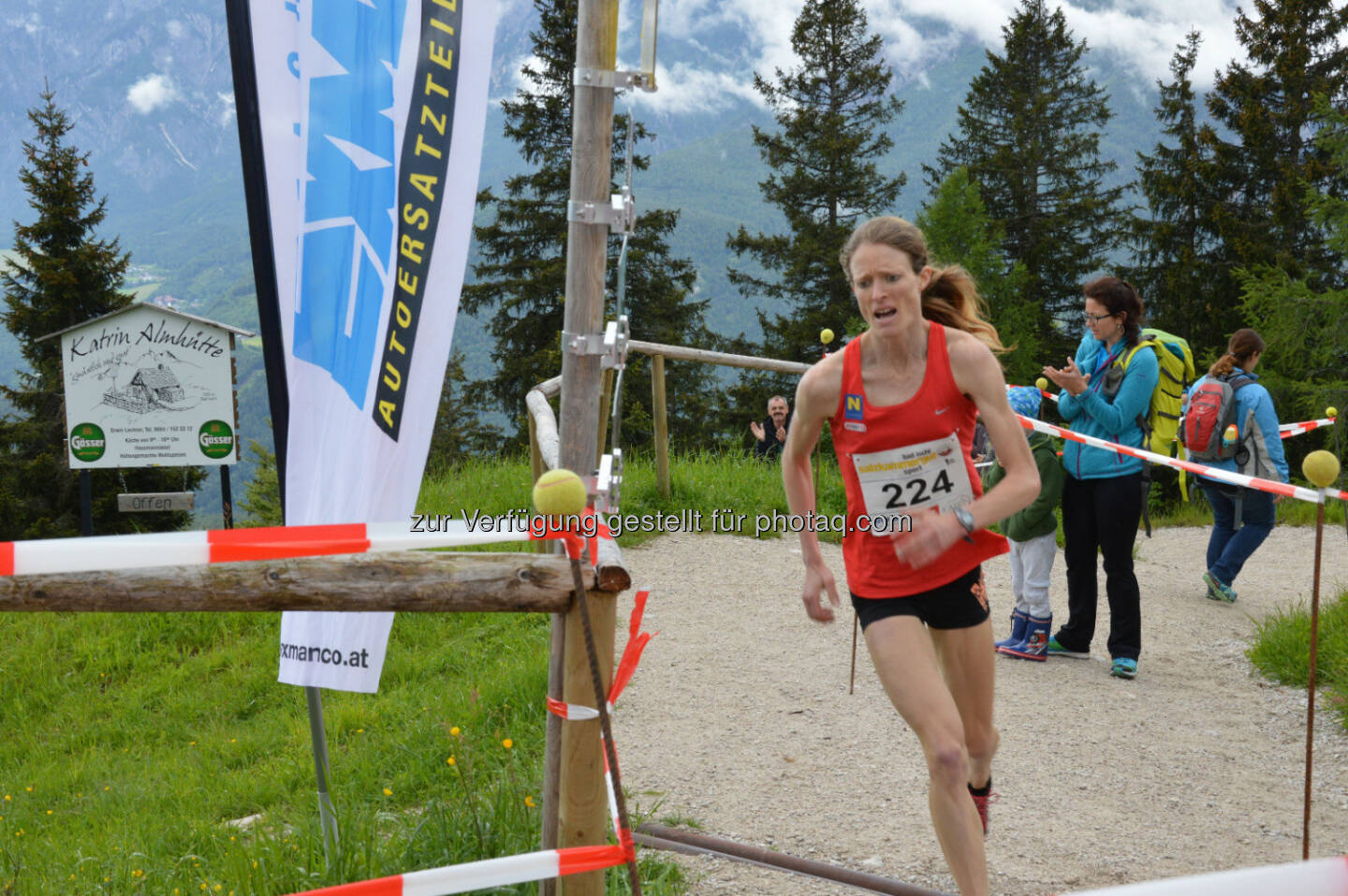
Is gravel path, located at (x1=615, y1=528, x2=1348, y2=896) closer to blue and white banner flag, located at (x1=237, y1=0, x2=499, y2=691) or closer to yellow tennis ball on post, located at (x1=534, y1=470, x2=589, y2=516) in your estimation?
blue and white banner flag, located at (x1=237, y1=0, x2=499, y2=691)

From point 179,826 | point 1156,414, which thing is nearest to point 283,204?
point 179,826

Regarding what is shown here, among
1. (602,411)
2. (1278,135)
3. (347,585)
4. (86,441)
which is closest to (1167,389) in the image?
(602,411)

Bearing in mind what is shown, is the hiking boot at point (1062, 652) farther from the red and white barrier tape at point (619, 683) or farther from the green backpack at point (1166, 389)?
the red and white barrier tape at point (619, 683)

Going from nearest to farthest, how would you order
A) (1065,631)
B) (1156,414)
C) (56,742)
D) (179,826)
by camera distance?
(179,826) → (1156,414) → (1065,631) → (56,742)

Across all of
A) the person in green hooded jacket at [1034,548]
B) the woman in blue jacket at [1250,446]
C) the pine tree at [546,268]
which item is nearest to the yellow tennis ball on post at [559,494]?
the person in green hooded jacket at [1034,548]

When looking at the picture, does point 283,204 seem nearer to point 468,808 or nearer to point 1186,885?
point 468,808

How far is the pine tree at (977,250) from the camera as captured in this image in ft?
109

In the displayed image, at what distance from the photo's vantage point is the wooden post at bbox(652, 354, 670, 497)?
27.2 ft

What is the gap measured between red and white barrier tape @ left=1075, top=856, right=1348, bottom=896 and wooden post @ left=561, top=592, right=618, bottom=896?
3.97 feet

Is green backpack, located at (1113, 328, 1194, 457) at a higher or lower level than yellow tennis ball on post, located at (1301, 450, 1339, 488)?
higher

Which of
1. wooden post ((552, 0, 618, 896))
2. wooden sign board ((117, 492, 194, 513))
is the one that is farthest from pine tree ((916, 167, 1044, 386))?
wooden post ((552, 0, 618, 896))

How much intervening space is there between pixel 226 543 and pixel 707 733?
3.30 meters

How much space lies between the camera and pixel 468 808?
3520mm

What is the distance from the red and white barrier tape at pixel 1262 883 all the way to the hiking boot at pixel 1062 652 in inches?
203
